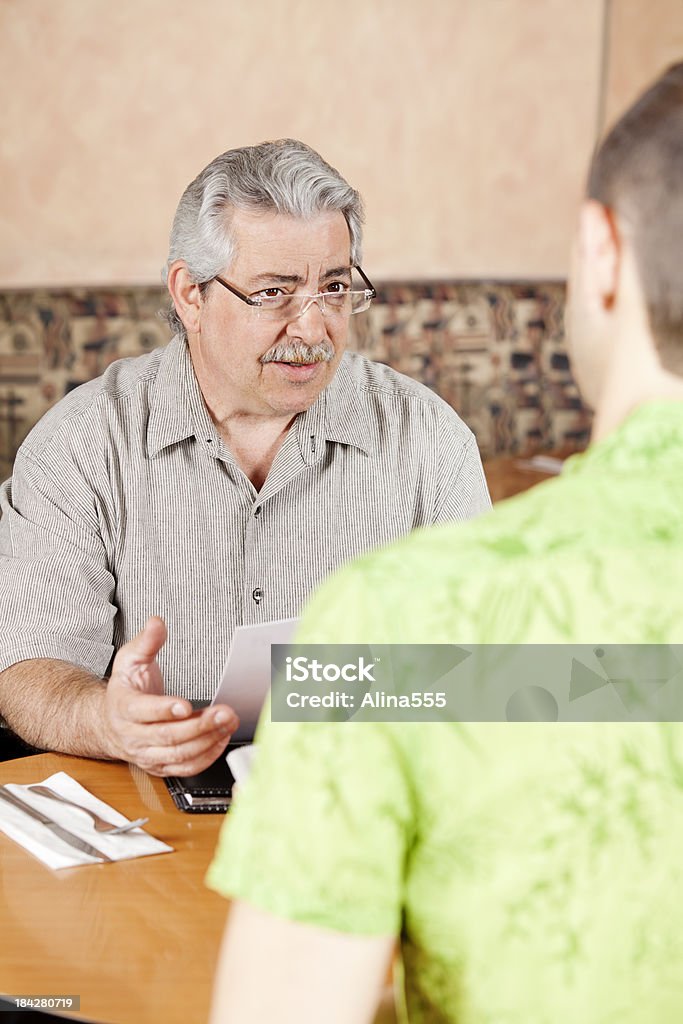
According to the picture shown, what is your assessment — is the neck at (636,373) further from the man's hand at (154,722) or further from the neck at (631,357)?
the man's hand at (154,722)

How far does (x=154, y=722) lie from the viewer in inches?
54.0

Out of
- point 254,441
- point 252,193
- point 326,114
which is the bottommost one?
point 254,441

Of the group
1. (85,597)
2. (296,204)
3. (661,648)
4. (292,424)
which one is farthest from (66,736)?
(661,648)

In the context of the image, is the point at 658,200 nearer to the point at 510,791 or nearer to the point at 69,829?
the point at 510,791

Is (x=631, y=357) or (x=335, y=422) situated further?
(x=335, y=422)

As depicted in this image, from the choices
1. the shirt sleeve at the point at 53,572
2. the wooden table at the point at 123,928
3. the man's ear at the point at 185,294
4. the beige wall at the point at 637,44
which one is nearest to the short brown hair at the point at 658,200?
the wooden table at the point at 123,928

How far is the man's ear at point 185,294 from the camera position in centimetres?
197

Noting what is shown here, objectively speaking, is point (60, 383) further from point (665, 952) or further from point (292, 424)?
point (665, 952)

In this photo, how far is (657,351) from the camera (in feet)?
2.17

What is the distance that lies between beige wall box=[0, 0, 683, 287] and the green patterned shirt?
3.29 metres

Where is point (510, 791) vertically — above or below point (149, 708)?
above

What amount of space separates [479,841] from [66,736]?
3.12 ft

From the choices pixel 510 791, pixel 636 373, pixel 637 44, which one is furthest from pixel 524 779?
pixel 637 44

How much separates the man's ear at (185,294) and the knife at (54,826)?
90 centimetres
